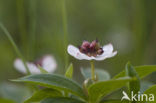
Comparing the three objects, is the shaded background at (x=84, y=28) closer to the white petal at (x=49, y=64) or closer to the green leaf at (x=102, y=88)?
the white petal at (x=49, y=64)

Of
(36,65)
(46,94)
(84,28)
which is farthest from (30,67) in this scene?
(84,28)

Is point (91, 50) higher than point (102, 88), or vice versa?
point (91, 50)

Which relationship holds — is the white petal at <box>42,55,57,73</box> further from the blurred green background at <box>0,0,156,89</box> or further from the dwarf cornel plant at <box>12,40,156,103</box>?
the blurred green background at <box>0,0,156,89</box>

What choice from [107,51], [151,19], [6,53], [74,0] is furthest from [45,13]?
[107,51]

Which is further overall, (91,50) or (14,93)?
(14,93)

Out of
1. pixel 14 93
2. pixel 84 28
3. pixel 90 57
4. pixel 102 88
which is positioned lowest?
pixel 102 88

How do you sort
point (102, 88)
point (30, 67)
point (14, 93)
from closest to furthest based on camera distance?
point (102, 88)
point (30, 67)
point (14, 93)

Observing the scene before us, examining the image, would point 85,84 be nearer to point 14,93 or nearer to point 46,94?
point 46,94

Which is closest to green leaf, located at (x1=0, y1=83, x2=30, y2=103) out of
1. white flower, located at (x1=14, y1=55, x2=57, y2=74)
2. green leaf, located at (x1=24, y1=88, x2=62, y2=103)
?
white flower, located at (x1=14, y1=55, x2=57, y2=74)

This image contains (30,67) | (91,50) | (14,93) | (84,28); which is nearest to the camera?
(91,50)
